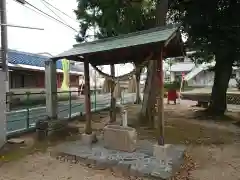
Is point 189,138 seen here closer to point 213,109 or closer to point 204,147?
point 204,147

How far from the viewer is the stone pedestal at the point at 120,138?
534cm

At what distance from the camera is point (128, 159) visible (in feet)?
16.2

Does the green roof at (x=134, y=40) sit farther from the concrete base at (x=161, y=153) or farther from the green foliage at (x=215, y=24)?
the green foliage at (x=215, y=24)

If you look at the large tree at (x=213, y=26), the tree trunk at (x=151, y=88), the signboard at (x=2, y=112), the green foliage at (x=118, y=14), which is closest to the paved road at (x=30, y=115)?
the signboard at (x=2, y=112)

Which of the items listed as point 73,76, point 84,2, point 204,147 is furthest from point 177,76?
point 204,147

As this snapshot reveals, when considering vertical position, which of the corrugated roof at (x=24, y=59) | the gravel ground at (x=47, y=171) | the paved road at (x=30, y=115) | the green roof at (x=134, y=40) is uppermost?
the corrugated roof at (x=24, y=59)

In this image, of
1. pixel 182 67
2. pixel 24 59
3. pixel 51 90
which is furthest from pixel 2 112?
pixel 182 67

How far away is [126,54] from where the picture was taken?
20.7ft

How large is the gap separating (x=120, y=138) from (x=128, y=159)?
65 cm

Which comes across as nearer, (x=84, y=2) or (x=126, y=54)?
(x=126, y=54)

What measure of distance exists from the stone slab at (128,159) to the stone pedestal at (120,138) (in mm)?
118

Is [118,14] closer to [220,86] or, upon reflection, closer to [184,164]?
[220,86]

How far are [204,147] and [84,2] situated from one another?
8272 millimetres

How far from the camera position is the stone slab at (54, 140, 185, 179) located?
440 centimetres
